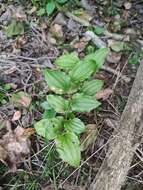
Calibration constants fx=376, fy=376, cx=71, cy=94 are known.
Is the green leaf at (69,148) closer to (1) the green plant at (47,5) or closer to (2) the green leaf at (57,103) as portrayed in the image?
(2) the green leaf at (57,103)

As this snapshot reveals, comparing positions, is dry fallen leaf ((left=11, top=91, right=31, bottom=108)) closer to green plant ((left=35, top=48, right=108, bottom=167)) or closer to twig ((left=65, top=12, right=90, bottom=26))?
green plant ((left=35, top=48, right=108, bottom=167))

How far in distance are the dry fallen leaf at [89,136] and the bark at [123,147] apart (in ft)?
0.52

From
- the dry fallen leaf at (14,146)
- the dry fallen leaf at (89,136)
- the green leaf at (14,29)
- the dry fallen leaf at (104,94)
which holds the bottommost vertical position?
the dry fallen leaf at (14,146)

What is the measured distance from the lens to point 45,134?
1623 millimetres

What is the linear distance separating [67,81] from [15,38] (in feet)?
2.09

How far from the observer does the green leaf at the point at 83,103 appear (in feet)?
5.40

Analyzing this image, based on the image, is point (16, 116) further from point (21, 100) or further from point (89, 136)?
point (89, 136)

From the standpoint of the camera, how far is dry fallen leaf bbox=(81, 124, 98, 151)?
173cm

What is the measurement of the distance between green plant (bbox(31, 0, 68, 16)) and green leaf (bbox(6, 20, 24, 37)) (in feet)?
0.52

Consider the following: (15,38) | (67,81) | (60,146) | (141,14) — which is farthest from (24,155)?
(141,14)

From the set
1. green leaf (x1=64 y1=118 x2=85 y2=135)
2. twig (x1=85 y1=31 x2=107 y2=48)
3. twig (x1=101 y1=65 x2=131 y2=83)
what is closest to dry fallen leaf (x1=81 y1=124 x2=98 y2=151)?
green leaf (x1=64 y1=118 x2=85 y2=135)

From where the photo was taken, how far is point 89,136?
5.75 ft

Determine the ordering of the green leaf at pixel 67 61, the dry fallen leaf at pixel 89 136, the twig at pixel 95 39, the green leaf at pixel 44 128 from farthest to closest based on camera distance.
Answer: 1. the twig at pixel 95 39
2. the green leaf at pixel 67 61
3. the dry fallen leaf at pixel 89 136
4. the green leaf at pixel 44 128

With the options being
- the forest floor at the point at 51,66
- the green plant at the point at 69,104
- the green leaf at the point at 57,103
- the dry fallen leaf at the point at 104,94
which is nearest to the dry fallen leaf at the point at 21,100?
the forest floor at the point at 51,66
